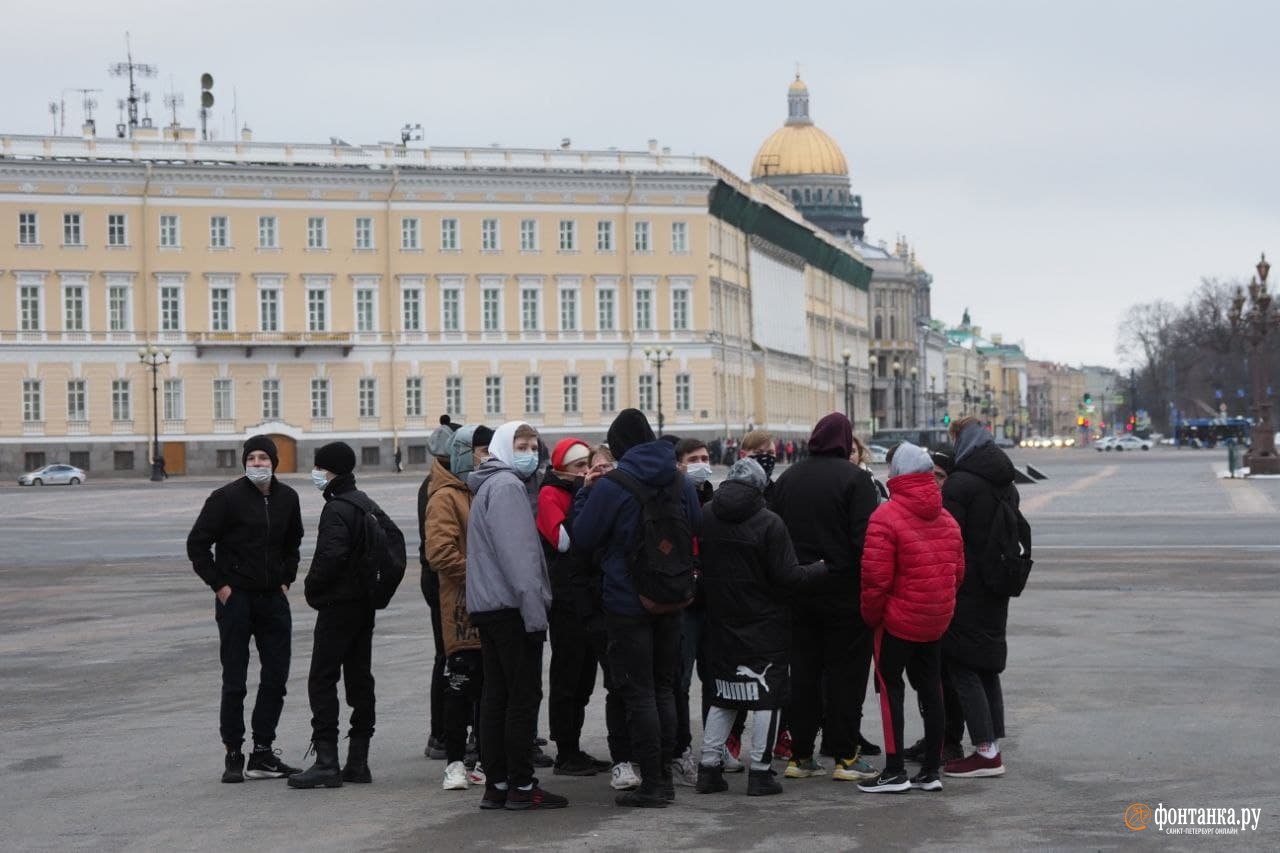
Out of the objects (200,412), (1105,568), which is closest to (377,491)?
(200,412)

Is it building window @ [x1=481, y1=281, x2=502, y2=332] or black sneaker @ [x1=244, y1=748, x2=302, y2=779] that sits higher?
building window @ [x1=481, y1=281, x2=502, y2=332]

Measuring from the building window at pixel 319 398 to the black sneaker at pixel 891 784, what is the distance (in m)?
77.4

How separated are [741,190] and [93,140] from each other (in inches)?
1157

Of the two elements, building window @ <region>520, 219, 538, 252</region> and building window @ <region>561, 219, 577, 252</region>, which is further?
building window @ <region>561, 219, 577, 252</region>

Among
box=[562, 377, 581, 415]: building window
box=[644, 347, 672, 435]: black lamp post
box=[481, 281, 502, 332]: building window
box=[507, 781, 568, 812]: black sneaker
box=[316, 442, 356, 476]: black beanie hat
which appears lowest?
box=[507, 781, 568, 812]: black sneaker

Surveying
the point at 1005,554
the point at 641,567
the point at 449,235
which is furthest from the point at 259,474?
the point at 449,235

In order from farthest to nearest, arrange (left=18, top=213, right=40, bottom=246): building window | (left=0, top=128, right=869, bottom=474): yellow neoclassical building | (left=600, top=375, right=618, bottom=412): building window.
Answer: (left=600, top=375, right=618, bottom=412): building window → (left=0, top=128, right=869, bottom=474): yellow neoclassical building → (left=18, top=213, right=40, bottom=246): building window

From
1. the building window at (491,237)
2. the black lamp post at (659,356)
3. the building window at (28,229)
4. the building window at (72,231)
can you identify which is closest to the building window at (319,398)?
the building window at (491,237)

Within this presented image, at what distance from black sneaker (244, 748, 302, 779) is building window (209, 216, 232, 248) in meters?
75.3

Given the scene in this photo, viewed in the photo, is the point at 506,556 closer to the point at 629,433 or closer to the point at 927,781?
the point at 629,433

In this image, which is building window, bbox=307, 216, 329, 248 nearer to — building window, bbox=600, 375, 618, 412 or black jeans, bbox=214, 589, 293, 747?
building window, bbox=600, 375, 618, 412

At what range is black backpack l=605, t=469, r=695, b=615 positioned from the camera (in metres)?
10.7

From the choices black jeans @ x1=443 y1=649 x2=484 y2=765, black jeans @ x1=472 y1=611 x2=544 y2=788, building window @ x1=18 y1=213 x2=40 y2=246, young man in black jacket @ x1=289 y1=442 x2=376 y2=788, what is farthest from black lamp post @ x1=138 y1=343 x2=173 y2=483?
black jeans @ x1=472 y1=611 x2=544 y2=788

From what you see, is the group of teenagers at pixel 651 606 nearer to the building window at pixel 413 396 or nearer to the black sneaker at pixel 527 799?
the black sneaker at pixel 527 799
